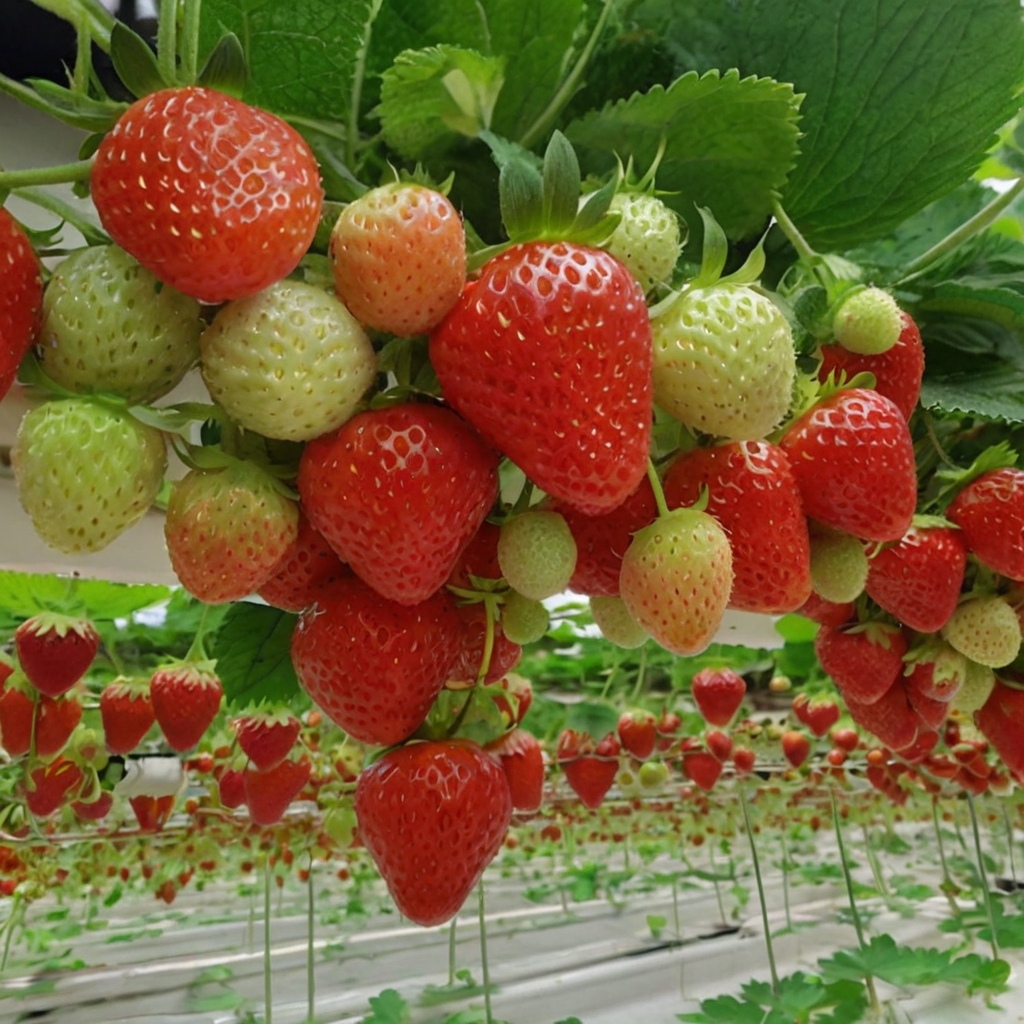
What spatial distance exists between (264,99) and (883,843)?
19.5 ft

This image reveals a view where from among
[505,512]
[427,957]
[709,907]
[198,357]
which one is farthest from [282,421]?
[709,907]

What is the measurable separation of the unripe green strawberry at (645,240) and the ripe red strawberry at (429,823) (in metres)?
0.25

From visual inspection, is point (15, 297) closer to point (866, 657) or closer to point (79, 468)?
point (79, 468)

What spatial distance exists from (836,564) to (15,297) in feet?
1.28

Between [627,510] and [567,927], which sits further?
[567,927]

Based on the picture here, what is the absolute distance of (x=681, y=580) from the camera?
14.5 inches

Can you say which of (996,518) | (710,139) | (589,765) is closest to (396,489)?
(710,139)

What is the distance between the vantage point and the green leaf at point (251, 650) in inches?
23.5

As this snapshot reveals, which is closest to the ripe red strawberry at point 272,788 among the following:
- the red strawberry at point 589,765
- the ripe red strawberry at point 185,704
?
the ripe red strawberry at point 185,704

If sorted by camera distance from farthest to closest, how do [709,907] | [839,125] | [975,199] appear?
[709,907], [975,199], [839,125]

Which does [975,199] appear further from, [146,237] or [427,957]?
[427,957]

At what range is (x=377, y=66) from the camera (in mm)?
449

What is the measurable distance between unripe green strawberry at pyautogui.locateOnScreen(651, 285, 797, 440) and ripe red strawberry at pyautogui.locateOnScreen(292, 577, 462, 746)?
0.15 metres

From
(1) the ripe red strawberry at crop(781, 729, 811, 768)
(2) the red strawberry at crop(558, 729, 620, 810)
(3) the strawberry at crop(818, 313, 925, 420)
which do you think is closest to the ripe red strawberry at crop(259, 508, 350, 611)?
(3) the strawberry at crop(818, 313, 925, 420)
